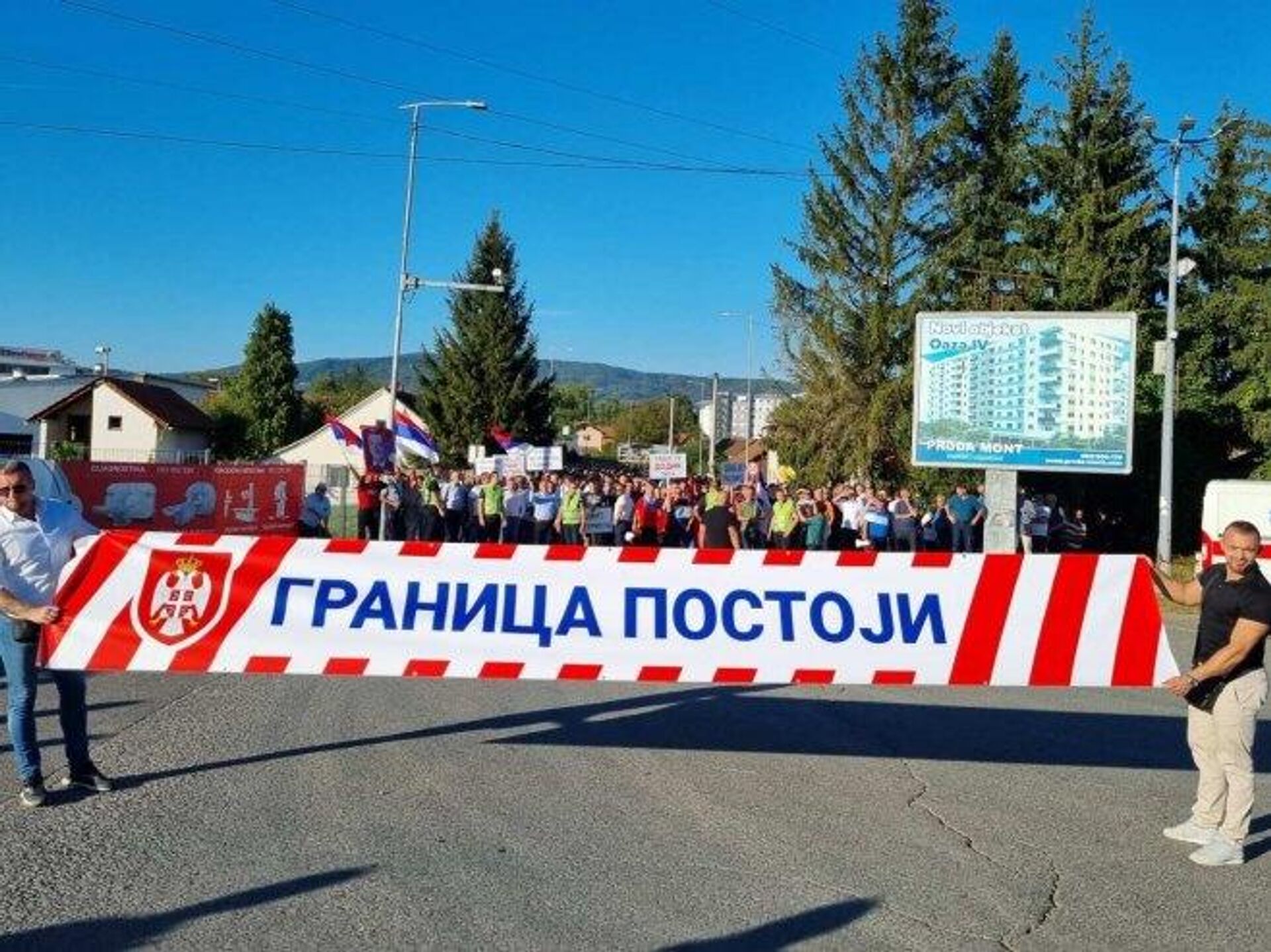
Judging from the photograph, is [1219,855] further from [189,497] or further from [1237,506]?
[189,497]

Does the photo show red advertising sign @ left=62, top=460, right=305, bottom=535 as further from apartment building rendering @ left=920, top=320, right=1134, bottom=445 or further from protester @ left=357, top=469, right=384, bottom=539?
apartment building rendering @ left=920, top=320, right=1134, bottom=445

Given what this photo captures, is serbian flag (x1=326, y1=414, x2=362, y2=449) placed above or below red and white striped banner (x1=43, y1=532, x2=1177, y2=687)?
above

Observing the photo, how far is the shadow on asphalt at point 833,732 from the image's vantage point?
25.3 ft

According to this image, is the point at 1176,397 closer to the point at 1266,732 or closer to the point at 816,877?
the point at 1266,732

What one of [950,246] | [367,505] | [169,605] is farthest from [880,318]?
[169,605]

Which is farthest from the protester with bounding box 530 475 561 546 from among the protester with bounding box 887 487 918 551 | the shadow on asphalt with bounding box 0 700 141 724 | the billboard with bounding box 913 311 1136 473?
the shadow on asphalt with bounding box 0 700 141 724

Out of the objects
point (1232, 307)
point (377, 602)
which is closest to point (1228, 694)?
point (377, 602)

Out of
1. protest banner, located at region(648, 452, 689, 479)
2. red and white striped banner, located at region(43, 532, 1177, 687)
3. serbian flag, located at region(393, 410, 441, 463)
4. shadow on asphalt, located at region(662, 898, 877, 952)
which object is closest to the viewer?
shadow on asphalt, located at region(662, 898, 877, 952)

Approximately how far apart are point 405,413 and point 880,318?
15.4 meters

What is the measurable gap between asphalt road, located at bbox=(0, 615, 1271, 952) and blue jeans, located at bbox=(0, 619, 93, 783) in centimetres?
28

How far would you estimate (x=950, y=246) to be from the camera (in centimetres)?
3766

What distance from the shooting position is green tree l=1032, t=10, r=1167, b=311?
1369 inches

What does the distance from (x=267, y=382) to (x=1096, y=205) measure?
51635 mm

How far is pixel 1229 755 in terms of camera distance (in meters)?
5.81
